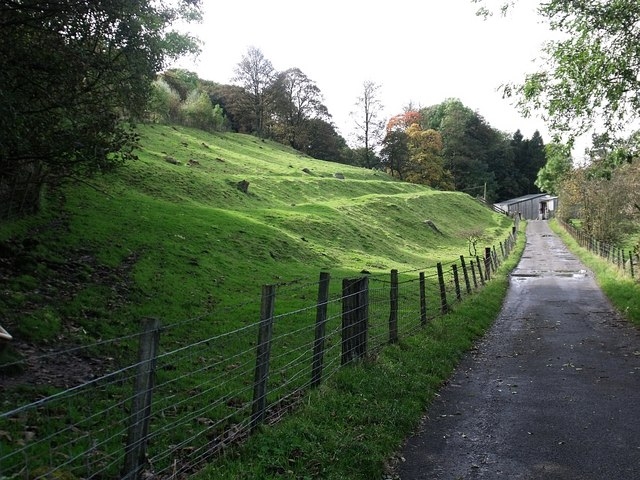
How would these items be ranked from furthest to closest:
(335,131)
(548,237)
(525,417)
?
(335,131) < (548,237) < (525,417)

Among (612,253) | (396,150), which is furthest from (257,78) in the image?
(612,253)

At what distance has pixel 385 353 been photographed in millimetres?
9273

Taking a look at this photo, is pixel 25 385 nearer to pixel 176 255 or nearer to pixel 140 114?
pixel 140 114

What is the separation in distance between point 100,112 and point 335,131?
85392mm

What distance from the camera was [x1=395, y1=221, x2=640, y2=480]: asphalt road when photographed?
5.66 metres

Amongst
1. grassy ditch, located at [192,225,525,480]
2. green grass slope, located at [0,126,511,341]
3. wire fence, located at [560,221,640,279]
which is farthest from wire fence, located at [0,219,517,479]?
wire fence, located at [560,221,640,279]

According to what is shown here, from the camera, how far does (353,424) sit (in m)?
6.27

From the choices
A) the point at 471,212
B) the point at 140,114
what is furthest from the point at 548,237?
the point at 140,114

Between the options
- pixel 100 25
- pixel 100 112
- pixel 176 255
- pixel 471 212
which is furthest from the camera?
pixel 471 212

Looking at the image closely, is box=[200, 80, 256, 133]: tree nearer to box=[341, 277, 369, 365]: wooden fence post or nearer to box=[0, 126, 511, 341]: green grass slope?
box=[0, 126, 511, 341]: green grass slope

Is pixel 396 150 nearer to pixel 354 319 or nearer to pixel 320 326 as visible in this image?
pixel 354 319

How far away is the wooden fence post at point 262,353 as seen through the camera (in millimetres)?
5902

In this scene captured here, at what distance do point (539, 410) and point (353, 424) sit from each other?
9.63 ft

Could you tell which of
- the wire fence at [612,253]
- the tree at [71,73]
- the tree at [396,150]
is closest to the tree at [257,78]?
the tree at [396,150]
